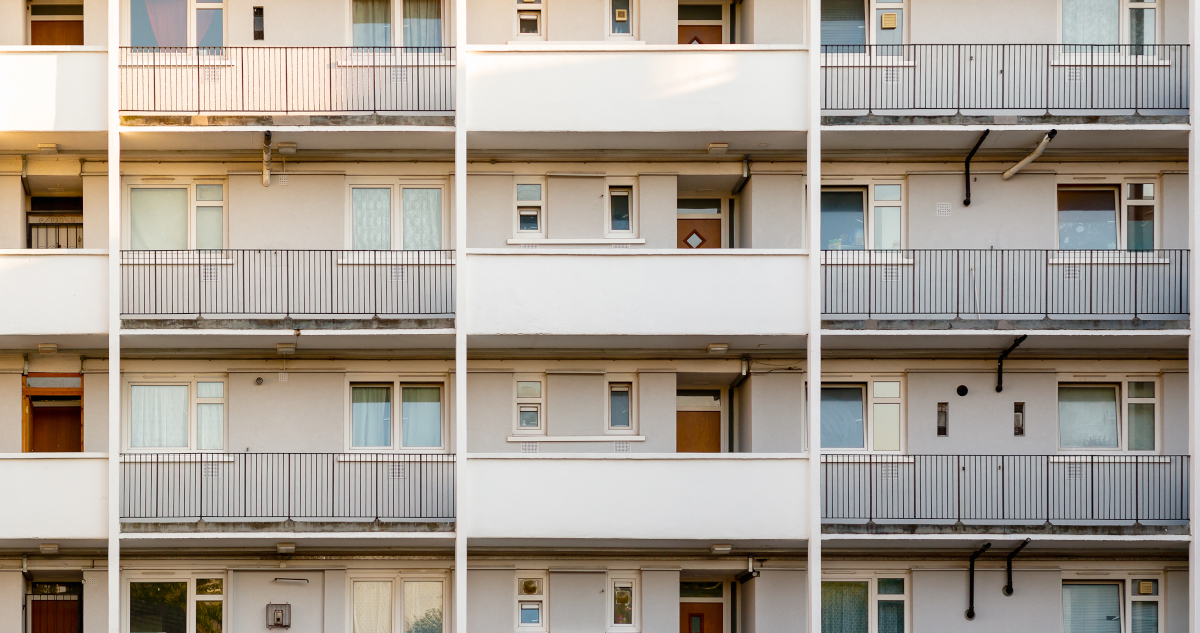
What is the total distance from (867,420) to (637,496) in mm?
3729

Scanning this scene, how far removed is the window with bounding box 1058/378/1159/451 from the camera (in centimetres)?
1636

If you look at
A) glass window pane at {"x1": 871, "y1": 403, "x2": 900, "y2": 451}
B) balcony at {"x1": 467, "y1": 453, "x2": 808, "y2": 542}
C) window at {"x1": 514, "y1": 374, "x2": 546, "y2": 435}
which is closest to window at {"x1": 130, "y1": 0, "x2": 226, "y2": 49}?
window at {"x1": 514, "y1": 374, "x2": 546, "y2": 435}

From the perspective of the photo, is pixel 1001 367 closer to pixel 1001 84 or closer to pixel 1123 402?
pixel 1123 402

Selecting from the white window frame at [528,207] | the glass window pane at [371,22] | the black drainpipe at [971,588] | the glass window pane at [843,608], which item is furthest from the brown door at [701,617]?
the glass window pane at [371,22]

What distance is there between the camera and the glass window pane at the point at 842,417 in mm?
16312

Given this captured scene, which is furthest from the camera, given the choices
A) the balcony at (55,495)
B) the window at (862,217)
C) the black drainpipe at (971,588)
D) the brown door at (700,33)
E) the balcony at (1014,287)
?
the brown door at (700,33)

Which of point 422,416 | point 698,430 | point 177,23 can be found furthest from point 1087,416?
point 177,23

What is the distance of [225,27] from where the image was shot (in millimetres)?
16297

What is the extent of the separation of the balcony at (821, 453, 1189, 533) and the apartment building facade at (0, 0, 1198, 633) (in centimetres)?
5

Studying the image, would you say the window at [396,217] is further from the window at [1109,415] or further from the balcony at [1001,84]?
the window at [1109,415]

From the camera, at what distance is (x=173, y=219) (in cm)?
1627

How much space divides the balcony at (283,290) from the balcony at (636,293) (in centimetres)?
85

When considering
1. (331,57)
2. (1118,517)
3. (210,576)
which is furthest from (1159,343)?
(210,576)

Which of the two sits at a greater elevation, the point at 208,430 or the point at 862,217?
the point at 862,217
